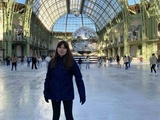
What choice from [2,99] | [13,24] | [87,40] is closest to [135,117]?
[2,99]

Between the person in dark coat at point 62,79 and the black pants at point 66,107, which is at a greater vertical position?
the person in dark coat at point 62,79

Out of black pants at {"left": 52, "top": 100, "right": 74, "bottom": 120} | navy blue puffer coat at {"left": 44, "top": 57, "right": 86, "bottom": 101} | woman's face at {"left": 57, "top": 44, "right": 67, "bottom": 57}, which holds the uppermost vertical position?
woman's face at {"left": 57, "top": 44, "right": 67, "bottom": 57}

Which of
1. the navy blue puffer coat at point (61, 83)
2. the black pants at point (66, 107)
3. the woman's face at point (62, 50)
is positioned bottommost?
the black pants at point (66, 107)

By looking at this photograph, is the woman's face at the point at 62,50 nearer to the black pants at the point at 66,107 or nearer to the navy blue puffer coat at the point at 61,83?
the navy blue puffer coat at the point at 61,83

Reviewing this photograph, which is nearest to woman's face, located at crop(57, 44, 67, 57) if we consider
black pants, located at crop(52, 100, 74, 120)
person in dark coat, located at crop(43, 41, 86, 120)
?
person in dark coat, located at crop(43, 41, 86, 120)

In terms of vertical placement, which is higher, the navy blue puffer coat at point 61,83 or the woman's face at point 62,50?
the woman's face at point 62,50

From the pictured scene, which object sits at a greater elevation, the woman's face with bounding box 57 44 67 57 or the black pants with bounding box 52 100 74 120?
the woman's face with bounding box 57 44 67 57

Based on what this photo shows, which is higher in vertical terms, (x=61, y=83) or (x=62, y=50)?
(x=62, y=50)

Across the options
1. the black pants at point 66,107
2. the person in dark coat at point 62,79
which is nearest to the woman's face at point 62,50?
the person in dark coat at point 62,79

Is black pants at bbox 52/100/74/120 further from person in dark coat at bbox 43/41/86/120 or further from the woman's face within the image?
the woman's face

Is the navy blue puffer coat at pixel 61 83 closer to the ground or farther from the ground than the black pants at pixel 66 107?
farther from the ground

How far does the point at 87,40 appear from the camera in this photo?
95.6 ft

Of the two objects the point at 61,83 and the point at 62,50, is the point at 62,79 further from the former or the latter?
the point at 62,50

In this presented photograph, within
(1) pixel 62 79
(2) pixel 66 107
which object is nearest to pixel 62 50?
(1) pixel 62 79
